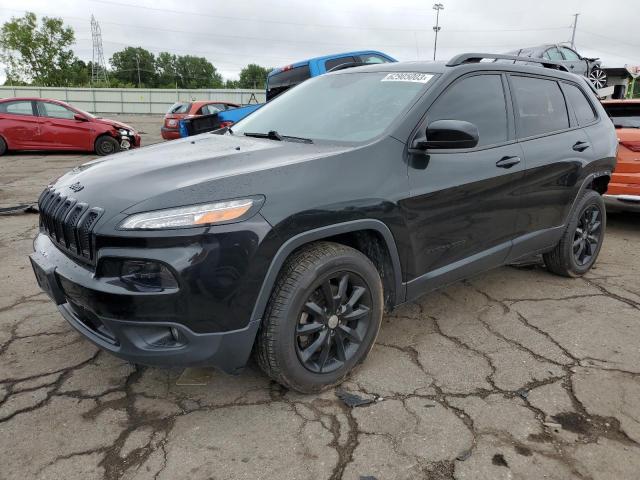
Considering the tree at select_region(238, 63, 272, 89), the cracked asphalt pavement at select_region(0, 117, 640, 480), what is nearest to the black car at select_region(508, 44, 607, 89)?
the cracked asphalt pavement at select_region(0, 117, 640, 480)

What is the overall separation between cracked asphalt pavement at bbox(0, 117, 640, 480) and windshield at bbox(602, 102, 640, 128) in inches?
122

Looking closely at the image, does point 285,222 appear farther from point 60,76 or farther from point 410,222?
point 60,76

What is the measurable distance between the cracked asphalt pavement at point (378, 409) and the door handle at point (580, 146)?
1264 millimetres

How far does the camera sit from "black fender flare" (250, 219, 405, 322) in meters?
2.24

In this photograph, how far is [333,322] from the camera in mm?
2574

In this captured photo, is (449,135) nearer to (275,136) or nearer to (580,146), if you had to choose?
(275,136)

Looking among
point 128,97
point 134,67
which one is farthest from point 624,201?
point 134,67

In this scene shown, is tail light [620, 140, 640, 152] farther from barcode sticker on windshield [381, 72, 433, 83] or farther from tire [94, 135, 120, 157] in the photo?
tire [94, 135, 120, 157]

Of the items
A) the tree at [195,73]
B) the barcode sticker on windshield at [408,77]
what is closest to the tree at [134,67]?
the tree at [195,73]

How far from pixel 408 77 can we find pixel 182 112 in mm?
13332

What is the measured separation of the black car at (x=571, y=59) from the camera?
12492 mm

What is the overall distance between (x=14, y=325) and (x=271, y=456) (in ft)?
7.25

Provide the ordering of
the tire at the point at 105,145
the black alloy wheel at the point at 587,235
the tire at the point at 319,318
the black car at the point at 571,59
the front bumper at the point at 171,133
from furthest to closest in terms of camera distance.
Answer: the front bumper at the point at 171,133, the tire at the point at 105,145, the black car at the point at 571,59, the black alloy wheel at the point at 587,235, the tire at the point at 319,318

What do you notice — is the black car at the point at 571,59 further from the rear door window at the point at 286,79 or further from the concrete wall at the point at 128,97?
the concrete wall at the point at 128,97
